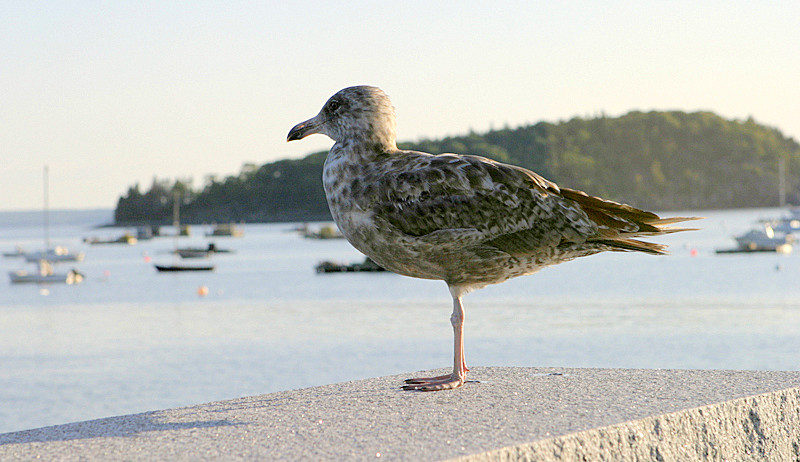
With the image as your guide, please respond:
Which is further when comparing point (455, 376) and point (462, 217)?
point (455, 376)

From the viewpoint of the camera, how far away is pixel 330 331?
2386 inches

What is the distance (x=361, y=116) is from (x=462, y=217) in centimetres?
109

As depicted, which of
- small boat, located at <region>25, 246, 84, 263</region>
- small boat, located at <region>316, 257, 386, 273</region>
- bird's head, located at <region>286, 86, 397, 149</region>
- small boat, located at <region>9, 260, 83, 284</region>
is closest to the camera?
bird's head, located at <region>286, 86, 397, 149</region>

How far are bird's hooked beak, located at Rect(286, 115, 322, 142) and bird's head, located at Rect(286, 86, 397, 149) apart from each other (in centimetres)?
9

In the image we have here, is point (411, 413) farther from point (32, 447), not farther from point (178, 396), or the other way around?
point (178, 396)

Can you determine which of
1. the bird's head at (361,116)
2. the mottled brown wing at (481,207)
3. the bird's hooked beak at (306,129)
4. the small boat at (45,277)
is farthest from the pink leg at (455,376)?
the small boat at (45,277)

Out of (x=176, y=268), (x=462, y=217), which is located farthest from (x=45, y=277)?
(x=462, y=217)

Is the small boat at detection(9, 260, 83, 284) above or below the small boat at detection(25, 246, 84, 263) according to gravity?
below

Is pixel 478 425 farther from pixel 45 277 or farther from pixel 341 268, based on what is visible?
pixel 341 268

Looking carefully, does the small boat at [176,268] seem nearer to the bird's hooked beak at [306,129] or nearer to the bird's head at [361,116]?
the bird's hooked beak at [306,129]

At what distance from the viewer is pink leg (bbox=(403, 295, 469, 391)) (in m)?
6.34

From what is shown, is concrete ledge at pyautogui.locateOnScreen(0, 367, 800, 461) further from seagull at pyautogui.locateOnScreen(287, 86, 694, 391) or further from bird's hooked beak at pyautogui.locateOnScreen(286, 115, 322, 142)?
bird's hooked beak at pyautogui.locateOnScreen(286, 115, 322, 142)

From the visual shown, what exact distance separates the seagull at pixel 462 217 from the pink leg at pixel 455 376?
22 millimetres

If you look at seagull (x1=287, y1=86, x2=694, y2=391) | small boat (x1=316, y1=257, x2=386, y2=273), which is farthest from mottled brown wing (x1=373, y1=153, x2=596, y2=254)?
small boat (x1=316, y1=257, x2=386, y2=273)
